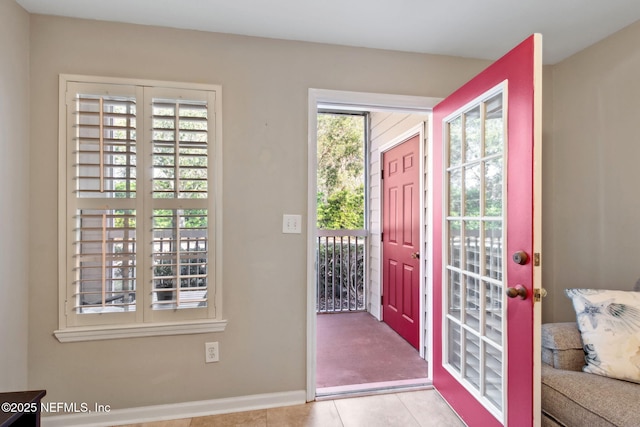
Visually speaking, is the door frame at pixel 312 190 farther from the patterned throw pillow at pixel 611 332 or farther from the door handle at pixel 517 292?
the patterned throw pillow at pixel 611 332

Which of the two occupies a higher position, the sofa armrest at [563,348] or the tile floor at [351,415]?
the sofa armrest at [563,348]

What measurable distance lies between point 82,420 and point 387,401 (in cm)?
181

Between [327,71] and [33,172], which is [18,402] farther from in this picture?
[327,71]

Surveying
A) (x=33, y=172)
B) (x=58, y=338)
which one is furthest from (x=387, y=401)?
(x=33, y=172)

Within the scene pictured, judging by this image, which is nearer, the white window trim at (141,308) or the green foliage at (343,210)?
the white window trim at (141,308)

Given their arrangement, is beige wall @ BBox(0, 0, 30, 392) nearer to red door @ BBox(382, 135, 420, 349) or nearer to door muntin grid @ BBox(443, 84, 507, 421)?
door muntin grid @ BBox(443, 84, 507, 421)

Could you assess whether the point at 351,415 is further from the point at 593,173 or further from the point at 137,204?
the point at 593,173

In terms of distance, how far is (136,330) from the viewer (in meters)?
1.81

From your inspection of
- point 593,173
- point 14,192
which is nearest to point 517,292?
point 593,173

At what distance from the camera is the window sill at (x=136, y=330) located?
1.75 metres

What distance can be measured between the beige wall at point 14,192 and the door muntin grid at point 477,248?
7.95 ft

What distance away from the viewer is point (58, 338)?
1.74m

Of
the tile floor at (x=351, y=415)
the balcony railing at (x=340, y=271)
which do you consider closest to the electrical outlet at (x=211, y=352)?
the tile floor at (x=351, y=415)

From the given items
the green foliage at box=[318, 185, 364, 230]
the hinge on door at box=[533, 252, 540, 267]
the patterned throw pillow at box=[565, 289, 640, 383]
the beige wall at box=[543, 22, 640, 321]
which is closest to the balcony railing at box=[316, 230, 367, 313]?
the green foliage at box=[318, 185, 364, 230]
